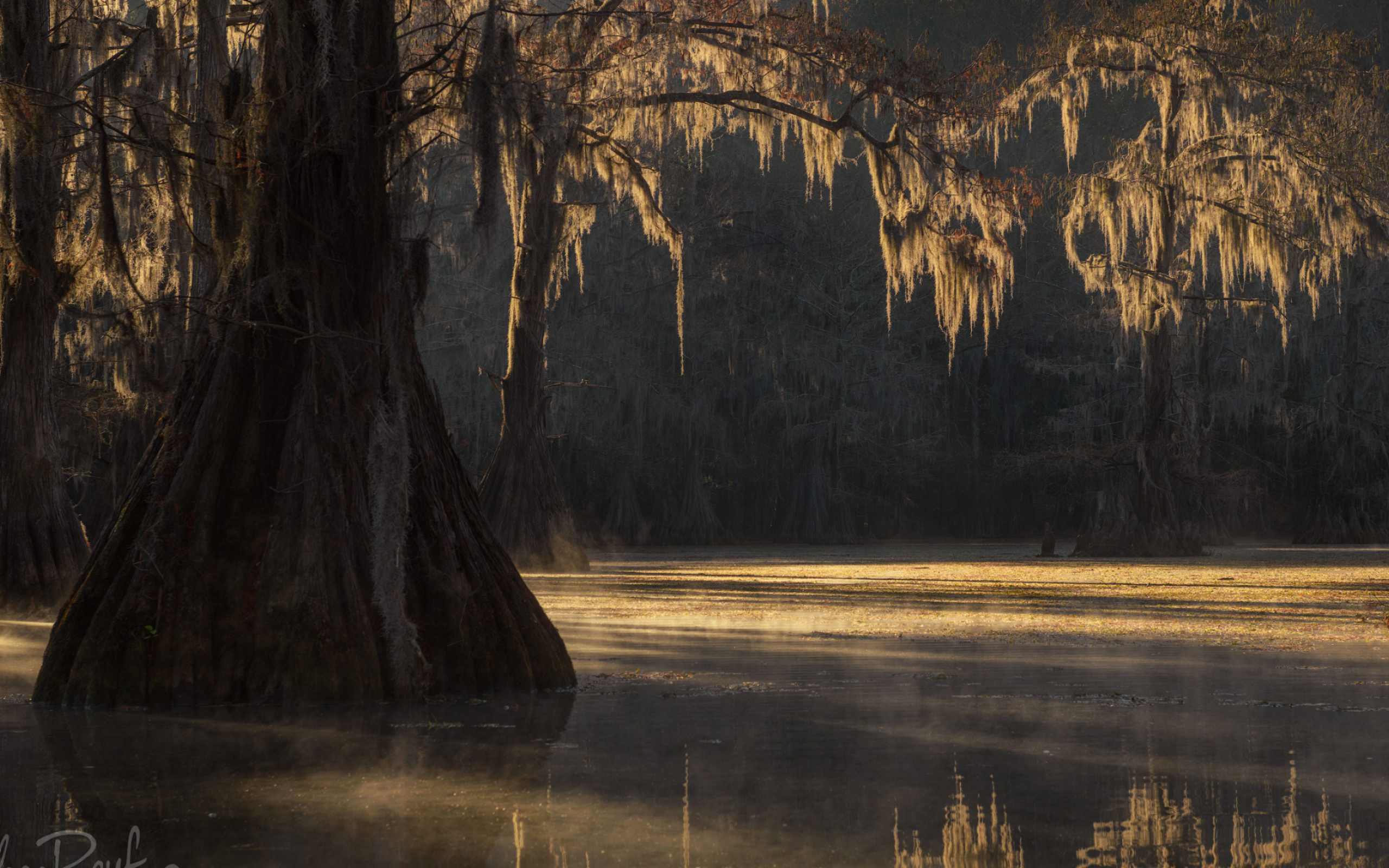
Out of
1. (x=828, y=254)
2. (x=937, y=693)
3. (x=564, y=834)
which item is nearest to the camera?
(x=564, y=834)

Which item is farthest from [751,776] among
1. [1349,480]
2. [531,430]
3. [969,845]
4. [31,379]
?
[1349,480]

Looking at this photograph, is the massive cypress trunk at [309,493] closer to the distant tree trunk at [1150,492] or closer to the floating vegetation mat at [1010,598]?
the floating vegetation mat at [1010,598]

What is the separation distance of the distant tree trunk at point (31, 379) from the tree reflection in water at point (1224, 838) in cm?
894

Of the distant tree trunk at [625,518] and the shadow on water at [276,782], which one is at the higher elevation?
the distant tree trunk at [625,518]

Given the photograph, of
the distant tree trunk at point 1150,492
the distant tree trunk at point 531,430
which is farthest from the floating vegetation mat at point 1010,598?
the distant tree trunk at point 531,430

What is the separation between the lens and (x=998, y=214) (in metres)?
15.8

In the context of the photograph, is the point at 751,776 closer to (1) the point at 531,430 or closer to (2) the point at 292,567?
(2) the point at 292,567

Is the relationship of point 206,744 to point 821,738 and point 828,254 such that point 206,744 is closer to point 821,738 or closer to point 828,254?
point 821,738

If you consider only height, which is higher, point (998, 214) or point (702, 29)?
point (702, 29)

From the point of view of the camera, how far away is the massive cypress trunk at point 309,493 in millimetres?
5719

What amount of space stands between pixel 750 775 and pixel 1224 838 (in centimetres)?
139

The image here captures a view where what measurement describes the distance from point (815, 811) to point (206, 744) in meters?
2.25

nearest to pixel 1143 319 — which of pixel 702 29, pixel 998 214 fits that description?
pixel 998 214

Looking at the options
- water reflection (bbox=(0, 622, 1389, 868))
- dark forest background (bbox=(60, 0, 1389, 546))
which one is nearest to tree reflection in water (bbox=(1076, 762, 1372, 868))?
water reflection (bbox=(0, 622, 1389, 868))
